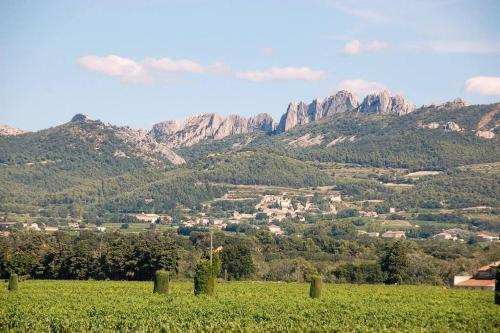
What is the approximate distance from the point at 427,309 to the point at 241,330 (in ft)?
65.9

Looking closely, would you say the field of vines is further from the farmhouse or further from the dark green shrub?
the farmhouse

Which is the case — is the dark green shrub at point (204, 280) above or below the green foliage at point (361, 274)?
above

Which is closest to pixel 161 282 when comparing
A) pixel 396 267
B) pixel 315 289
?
pixel 315 289

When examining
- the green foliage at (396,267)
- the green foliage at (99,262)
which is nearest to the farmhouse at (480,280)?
the green foliage at (396,267)

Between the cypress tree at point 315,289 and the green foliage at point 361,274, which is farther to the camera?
the green foliage at point 361,274

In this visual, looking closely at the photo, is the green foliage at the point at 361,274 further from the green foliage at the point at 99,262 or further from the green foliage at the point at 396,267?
the green foliage at the point at 99,262

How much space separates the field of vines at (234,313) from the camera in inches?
1646

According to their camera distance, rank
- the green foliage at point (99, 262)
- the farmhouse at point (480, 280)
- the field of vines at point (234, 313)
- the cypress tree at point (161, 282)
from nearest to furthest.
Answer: the field of vines at point (234, 313) → the cypress tree at point (161, 282) → the farmhouse at point (480, 280) → the green foliage at point (99, 262)

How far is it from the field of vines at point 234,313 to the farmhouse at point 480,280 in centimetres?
2707

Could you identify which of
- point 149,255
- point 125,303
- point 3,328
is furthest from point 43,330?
point 149,255

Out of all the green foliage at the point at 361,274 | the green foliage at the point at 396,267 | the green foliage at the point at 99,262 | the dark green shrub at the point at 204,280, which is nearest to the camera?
the dark green shrub at the point at 204,280

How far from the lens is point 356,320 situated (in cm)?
4681

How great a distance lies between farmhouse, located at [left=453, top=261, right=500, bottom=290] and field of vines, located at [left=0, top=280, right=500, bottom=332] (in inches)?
1066

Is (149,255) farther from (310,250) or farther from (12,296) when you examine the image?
(310,250)
